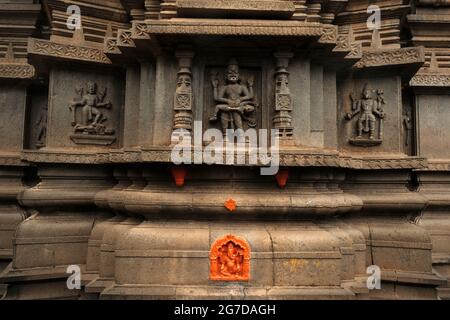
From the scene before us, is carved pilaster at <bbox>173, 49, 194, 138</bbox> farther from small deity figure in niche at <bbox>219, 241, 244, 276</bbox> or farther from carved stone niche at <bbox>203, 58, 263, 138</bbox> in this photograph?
small deity figure in niche at <bbox>219, 241, 244, 276</bbox>

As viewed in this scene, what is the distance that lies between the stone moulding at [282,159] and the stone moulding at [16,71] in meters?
2.20

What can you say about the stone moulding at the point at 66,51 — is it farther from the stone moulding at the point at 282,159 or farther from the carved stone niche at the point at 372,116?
the carved stone niche at the point at 372,116

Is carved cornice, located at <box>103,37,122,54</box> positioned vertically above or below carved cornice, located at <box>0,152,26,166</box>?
above

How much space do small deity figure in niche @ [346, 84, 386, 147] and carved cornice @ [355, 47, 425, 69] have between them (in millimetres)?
511

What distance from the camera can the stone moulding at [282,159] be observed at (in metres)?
5.25

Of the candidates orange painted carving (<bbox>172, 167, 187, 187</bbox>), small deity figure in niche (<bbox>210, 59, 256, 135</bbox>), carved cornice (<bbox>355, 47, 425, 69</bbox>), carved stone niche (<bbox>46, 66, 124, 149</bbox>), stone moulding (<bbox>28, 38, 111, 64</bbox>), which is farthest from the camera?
carved stone niche (<bbox>46, 66, 124, 149</bbox>)

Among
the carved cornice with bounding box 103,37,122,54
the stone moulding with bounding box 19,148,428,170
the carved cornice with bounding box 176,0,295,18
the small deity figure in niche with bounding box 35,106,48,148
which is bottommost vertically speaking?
the stone moulding with bounding box 19,148,428,170

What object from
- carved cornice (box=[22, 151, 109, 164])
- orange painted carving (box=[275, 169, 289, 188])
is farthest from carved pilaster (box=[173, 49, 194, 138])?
carved cornice (box=[22, 151, 109, 164])

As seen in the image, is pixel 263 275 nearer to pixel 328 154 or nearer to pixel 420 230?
pixel 328 154

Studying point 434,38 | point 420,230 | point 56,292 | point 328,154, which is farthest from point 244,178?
point 434,38

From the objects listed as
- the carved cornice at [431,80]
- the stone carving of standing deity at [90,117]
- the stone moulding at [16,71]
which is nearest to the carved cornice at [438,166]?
the carved cornice at [431,80]

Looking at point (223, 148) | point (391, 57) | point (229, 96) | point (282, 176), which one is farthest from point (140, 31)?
point (391, 57)

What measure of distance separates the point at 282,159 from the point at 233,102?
4.07ft

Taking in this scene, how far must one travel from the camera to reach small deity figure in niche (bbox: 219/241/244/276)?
5.21 metres
